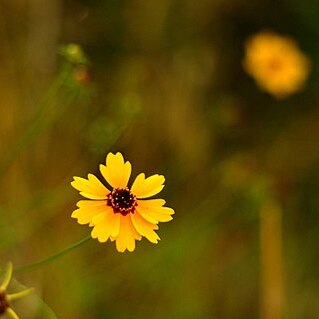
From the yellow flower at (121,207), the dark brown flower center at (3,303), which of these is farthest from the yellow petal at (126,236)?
the dark brown flower center at (3,303)

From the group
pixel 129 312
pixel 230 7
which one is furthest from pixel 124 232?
pixel 230 7

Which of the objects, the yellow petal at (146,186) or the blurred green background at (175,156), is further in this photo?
the blurred green background at (175,156)

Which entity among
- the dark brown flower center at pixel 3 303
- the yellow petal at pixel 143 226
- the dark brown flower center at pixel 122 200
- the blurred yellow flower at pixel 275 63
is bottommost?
the dark brown flower center at pixel 3 303

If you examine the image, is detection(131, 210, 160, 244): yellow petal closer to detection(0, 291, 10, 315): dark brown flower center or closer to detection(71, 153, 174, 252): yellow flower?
detection(71, 153, 174, 252): yellow flower

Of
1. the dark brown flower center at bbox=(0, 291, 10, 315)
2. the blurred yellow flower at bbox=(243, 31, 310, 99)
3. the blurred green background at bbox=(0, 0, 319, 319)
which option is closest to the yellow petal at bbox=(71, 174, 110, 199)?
the dark brown flower center at bbox=(0, 291, 10, 315)

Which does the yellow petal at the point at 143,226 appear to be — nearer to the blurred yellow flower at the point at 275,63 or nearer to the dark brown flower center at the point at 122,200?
the dark brown flower center at the point at 122,200

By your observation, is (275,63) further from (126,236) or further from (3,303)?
(3,303)

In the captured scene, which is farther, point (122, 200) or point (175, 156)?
point (175, 156)

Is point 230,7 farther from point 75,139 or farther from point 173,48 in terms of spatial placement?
point 75,139

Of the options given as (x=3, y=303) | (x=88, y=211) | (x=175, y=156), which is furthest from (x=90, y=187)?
(x=175, y=156)
